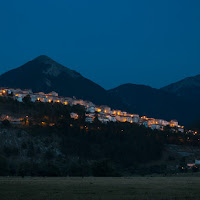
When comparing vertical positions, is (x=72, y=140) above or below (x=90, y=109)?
below

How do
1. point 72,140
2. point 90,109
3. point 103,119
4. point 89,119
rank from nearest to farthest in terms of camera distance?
point 72,140 → point 89,119 → point 103,119 → point 90,109

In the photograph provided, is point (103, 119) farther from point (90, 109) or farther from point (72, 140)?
point (72, 140)

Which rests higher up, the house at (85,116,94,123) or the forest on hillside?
the house at (85,116,94,123)

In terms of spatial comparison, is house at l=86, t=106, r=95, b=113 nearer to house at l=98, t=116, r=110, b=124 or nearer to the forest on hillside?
house at l=98, t=116, r=110, b=124

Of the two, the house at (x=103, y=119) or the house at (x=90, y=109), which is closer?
the house at (x=103, y=119)

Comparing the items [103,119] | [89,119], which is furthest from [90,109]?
[89,119]

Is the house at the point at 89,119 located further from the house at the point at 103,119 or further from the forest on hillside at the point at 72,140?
the house at the point at 103,119

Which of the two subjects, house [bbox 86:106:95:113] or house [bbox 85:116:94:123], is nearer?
house [bbox 85:116:94:123]

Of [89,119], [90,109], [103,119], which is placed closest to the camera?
[89,119]

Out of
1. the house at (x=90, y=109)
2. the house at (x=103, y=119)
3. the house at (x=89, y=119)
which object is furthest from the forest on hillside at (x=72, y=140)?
the house at (x=90, y=109)

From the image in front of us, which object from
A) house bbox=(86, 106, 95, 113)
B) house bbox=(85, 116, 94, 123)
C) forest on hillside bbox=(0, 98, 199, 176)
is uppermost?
house bbox=(86, 106, 95, 113)

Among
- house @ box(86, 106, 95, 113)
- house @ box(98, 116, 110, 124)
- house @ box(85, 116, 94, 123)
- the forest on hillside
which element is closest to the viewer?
the forest on hillside

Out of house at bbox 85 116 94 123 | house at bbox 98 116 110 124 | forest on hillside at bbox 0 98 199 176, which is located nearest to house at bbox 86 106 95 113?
house at bbox 98 116 110 124

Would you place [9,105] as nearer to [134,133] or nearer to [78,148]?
[78,148]
